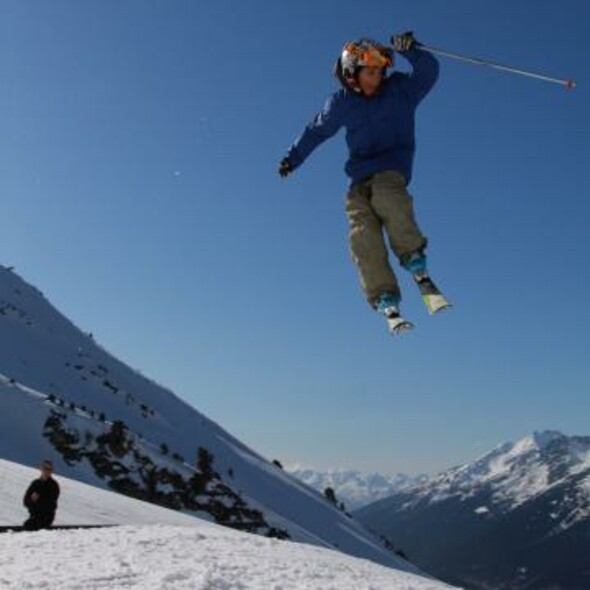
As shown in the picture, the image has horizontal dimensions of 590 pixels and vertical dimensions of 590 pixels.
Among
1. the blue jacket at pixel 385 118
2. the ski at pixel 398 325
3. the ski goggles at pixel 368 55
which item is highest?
the ski goggles at pixel 368 55

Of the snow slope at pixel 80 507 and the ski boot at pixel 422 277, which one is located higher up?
the snow slope at pixel 80 507

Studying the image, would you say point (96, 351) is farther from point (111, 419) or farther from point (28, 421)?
point (28, 421)

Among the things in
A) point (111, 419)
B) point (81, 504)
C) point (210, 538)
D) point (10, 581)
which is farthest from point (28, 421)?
point (10, 581)

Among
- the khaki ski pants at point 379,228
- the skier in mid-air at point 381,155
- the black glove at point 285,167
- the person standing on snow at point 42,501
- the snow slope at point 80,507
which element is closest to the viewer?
the skier in mid-air at point 381,155

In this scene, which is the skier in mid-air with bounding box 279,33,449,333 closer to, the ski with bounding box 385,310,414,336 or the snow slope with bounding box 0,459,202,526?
the ski with bounding box 385,310,414,336

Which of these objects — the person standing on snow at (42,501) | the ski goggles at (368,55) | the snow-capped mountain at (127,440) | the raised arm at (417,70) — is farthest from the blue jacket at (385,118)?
the snow-capped mountain at (127,440)

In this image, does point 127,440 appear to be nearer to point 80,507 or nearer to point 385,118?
point 80,507

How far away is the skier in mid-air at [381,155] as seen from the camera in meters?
9.39

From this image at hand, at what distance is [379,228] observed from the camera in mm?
10078

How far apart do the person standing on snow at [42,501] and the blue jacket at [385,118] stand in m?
10.6

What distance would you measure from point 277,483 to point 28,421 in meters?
49.7

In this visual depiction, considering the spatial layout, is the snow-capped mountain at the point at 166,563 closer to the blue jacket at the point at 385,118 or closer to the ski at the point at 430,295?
the ski at the point at 430,295

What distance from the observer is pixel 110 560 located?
12.0m

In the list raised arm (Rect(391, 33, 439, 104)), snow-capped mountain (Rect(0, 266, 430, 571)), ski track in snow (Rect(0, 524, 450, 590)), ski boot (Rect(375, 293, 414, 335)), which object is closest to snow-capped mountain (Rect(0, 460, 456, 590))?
ski track in snow (Rect(0, 524, 450, 590))
